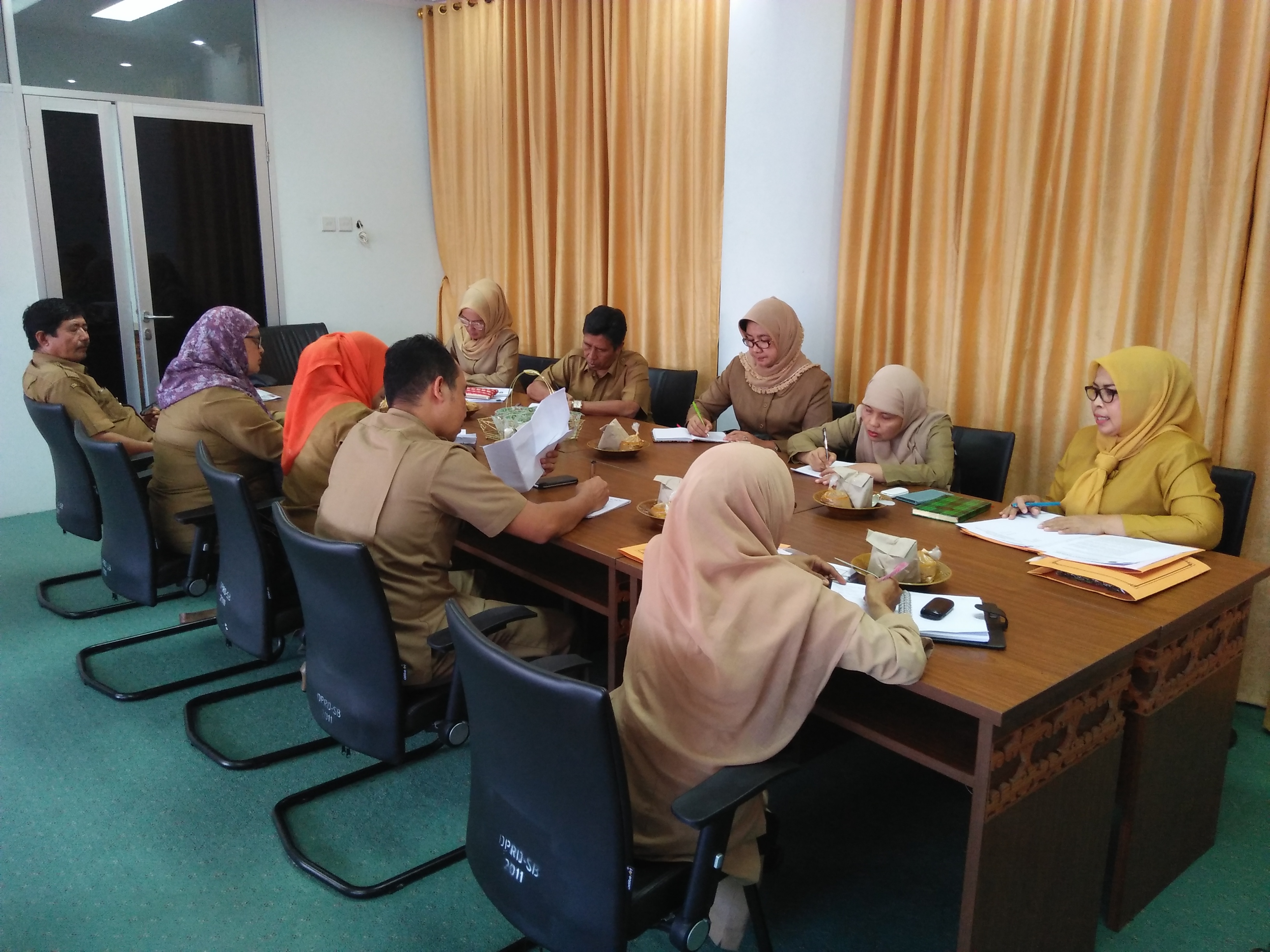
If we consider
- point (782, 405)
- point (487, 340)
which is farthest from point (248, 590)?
point (487, 340)

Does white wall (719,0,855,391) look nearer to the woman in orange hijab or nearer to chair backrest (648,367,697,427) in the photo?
chair backrest (648,367,697,427)

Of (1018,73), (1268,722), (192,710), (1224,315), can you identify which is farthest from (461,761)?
(1018,73)

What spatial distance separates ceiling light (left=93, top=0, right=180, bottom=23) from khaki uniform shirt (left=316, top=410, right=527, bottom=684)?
14.3 ft

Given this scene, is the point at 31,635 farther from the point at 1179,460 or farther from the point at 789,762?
the point at 1179,460

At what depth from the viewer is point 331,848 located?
221 centimetres

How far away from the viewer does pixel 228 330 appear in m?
3.06

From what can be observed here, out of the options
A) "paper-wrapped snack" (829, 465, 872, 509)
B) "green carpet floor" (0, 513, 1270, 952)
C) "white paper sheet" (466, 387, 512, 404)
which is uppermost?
"paper-wrapped snack" (829, 465, 872, 509)

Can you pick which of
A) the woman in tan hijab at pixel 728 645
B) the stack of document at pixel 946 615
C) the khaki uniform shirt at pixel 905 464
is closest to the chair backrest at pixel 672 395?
the khaki uniform shirt at pixel 905 464

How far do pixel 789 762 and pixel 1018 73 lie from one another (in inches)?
114

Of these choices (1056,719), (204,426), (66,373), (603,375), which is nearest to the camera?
(1056,719)

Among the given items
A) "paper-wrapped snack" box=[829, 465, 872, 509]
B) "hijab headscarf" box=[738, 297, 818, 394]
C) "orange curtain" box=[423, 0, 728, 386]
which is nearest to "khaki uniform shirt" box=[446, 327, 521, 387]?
"orange curtain" box=[423, 0, 728, 386]

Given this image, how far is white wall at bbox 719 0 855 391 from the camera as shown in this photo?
4.02 m

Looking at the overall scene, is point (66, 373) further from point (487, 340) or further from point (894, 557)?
point (894, 557)

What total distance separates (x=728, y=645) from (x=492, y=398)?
2984 millimetres
